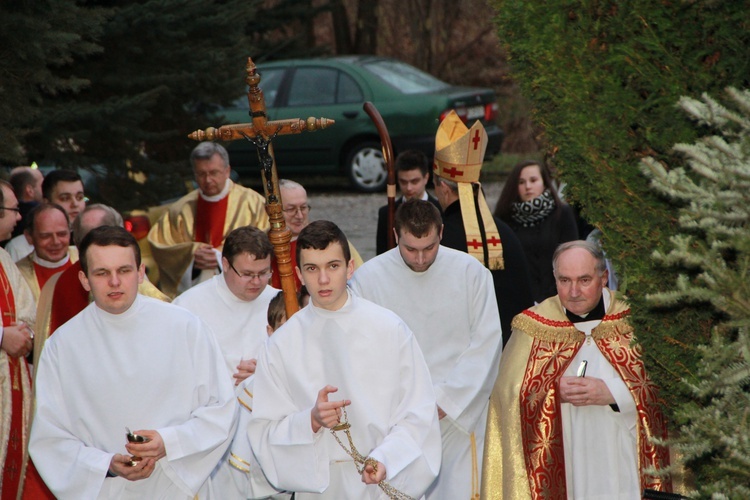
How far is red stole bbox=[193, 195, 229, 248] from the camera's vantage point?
8.81m

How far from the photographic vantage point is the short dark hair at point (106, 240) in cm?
484

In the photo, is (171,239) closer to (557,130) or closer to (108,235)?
(108,235)

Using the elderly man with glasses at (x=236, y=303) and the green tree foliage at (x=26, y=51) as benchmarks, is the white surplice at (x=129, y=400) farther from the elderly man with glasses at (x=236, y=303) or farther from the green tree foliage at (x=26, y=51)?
the green tree foliage at (x=26, y=51)

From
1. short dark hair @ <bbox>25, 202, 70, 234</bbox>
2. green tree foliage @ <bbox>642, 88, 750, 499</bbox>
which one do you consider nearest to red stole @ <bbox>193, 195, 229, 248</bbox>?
short dark hair @ <bbox>25, 202, 70, 234</bbox>

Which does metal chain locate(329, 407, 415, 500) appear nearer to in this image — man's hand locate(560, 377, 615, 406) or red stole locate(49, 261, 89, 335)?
man's hand locate(560, 377, 615, 406)

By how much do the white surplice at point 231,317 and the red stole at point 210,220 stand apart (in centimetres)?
226

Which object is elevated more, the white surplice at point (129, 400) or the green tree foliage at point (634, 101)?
the green tree foliage at point (634, 101)

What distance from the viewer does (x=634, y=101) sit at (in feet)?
12.3

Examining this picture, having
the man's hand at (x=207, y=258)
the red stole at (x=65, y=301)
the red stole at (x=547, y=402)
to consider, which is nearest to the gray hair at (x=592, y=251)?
the red stole at (x=547, y=402)

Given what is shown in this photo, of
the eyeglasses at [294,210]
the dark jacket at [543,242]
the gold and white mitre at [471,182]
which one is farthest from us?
the dark jacket at [543,242]

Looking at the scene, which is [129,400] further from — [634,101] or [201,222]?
[201,222]

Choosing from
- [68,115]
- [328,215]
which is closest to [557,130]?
Result: [68,115]

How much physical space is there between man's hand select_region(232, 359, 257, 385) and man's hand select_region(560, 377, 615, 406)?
1641 mm

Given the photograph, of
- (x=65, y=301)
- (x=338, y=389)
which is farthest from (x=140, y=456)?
(x=65, y=301)
